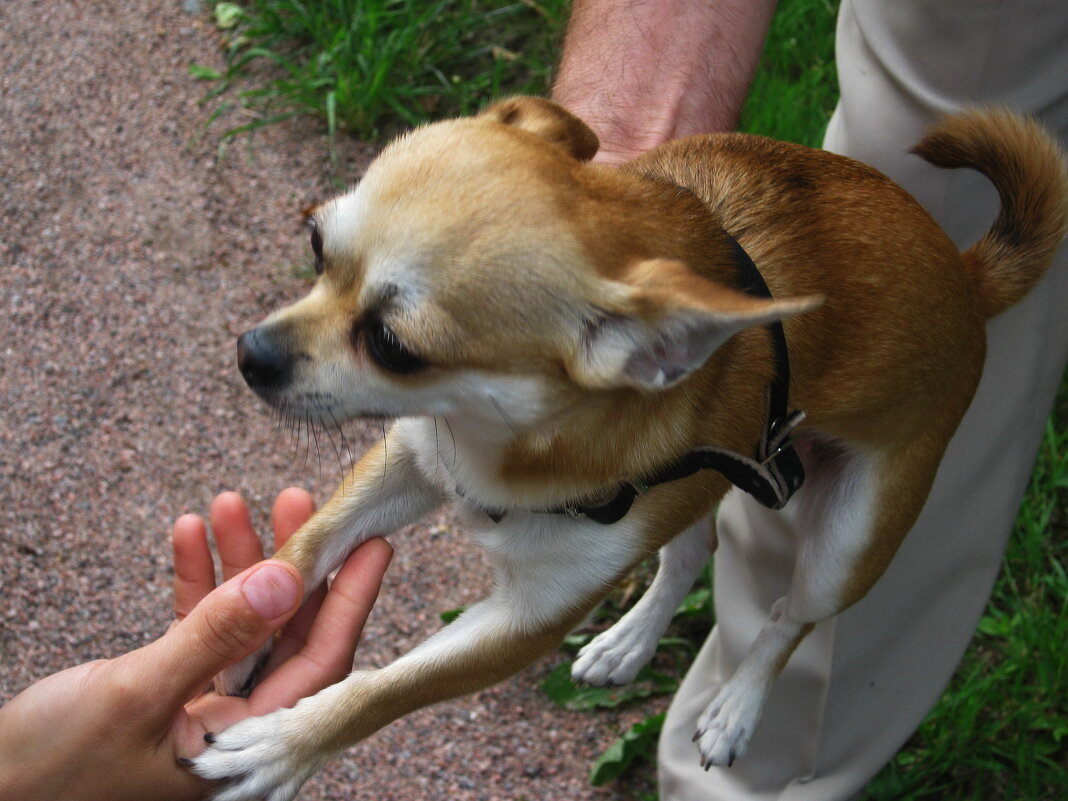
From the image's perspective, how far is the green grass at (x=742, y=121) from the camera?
3277mm

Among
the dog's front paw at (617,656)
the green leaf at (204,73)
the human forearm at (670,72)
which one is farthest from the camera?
the green leaf at (204,73)

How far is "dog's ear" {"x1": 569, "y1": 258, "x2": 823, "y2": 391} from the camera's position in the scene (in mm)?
1735

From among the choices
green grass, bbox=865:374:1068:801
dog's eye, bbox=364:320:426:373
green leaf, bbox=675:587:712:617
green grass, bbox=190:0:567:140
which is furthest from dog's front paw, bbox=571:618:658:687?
green grass, bbox=190:0:567:140

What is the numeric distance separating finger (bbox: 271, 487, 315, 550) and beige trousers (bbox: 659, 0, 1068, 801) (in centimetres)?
116

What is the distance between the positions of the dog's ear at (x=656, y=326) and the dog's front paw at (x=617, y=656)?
1378mm

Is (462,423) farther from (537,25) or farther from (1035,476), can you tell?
(537,25)

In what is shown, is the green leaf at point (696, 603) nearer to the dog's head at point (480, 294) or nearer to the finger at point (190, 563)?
the finger at point (190, 563)

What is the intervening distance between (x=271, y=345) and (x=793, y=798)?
6.40ft

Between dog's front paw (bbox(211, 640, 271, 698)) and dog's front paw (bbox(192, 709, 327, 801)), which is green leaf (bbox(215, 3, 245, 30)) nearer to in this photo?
dog's front paw (bbox(211, 640, 271, 698))

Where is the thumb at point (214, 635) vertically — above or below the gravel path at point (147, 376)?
above

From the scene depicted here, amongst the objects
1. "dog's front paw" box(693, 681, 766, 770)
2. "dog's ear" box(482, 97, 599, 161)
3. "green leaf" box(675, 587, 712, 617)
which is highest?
"dog's ear" box(482, 97, 599, 161)

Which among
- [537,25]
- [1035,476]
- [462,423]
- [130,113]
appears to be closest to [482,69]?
[537,25]

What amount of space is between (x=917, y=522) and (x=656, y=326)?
1.41m

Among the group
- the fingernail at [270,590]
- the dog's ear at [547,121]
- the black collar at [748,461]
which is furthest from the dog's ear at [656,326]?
the fingernail at [270,590]
